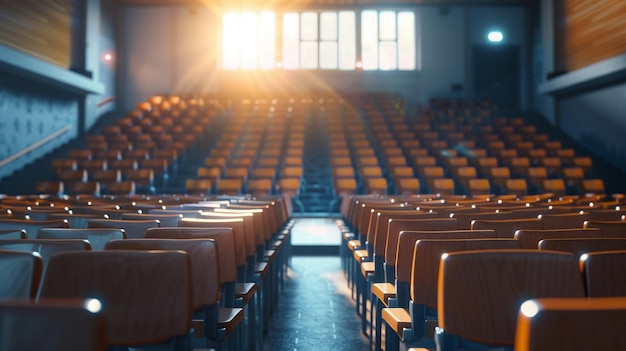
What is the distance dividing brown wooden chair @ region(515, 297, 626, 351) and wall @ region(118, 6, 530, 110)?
481 inches

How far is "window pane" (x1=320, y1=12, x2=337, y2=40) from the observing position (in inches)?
507

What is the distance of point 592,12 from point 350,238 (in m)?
7.55

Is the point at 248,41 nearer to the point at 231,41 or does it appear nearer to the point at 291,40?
the point at 231,41

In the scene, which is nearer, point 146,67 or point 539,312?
point 539,312

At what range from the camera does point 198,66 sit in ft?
41.8

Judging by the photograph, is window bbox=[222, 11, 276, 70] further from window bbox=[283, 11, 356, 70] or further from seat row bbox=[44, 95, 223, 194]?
seat row bbox=[44, 95, 223, 194]

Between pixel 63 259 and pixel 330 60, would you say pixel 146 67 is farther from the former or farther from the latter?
pixel 63 259

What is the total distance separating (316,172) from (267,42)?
593 centimetres

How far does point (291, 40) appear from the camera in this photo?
509 inches

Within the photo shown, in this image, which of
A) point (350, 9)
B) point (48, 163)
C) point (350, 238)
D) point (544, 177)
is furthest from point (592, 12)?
point (48, 163)

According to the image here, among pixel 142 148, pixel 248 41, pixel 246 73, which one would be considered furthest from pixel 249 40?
pixel 142 148

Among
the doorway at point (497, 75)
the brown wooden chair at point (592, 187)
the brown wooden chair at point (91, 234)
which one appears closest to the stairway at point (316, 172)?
the brown wooden chair at point (592, 187)

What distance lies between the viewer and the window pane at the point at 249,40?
1304cm

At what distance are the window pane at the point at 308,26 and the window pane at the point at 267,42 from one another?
78cm
